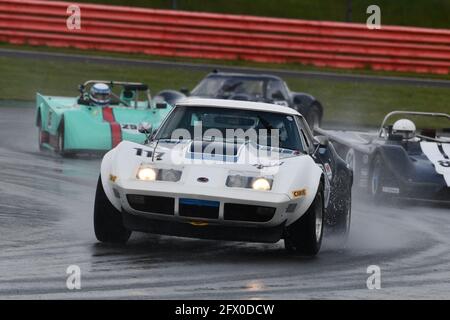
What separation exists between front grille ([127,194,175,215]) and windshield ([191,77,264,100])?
492 inches

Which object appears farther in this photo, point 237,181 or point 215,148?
point 215,148

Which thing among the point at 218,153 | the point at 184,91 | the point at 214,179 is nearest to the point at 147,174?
the point at 214,179

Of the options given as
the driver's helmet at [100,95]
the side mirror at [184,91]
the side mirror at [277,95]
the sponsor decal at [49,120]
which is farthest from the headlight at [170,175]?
the side mirror at [184,91]

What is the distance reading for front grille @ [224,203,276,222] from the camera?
9422mm

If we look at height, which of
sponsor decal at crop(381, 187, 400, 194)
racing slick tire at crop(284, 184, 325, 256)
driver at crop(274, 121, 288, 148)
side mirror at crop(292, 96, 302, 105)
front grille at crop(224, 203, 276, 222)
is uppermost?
driver at crop(274, 121, 288, 148)

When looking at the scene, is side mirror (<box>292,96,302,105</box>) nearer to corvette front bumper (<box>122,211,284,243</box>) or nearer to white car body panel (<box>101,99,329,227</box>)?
white car body panel (<box>101,99,329,227</box>)

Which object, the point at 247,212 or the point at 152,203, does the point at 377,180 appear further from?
the point at 152,203

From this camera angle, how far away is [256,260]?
31.7 feet

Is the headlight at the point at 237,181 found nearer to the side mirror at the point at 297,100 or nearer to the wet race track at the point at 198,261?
the wet race track at the point at 198,261

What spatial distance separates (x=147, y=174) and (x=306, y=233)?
124cm

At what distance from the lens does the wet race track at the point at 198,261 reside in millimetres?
8227

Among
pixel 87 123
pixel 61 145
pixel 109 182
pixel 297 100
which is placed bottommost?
pixel 297 100

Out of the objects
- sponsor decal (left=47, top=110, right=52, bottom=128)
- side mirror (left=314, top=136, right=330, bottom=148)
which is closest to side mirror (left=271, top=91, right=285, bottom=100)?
sponsor decal (left=47, top=110, right=52, bottom=128)

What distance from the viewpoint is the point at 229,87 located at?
72.7ft
